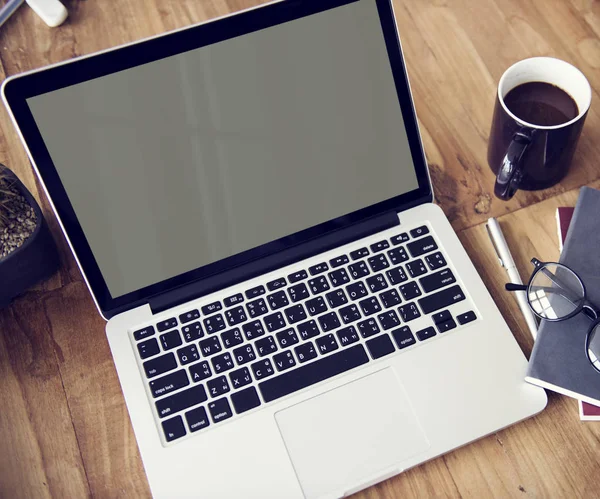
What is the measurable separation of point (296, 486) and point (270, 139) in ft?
1.13

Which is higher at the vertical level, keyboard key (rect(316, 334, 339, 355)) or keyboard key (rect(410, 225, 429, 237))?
keyboard key (rect(410, 225, 429, 237))

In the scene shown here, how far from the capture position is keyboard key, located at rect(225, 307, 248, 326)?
70 cm

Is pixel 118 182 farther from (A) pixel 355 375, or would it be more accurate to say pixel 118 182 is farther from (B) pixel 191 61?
(A) pixel 355 375

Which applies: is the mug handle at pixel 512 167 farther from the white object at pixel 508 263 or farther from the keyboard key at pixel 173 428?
the keyboard key at pixel 173 428

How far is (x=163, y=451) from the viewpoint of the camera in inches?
25.8

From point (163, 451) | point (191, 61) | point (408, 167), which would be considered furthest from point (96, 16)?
point (163, 451)

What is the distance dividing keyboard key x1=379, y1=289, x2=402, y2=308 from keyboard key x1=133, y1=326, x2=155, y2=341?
0.81 ft

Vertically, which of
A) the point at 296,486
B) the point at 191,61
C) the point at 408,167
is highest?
the point at 191,61

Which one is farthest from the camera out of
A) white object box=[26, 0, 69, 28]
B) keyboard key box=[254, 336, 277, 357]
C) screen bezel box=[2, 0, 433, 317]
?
white object box=[26, 0, 69, 28]

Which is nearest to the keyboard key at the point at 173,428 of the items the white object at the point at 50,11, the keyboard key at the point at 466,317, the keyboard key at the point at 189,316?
the keyboard key at the point at 189,316

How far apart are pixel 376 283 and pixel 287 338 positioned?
114mm

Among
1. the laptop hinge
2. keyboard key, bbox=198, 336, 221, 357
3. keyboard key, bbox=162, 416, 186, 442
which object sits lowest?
keyboard key, bbox=162, 416, 186, 442

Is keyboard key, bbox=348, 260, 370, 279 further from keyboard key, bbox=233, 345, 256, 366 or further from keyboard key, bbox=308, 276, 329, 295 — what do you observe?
keyboard key, bbox=233, 345, 256, 366

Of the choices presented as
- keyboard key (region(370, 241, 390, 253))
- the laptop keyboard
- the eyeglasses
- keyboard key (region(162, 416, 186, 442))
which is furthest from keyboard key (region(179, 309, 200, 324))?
the eyeglasses
